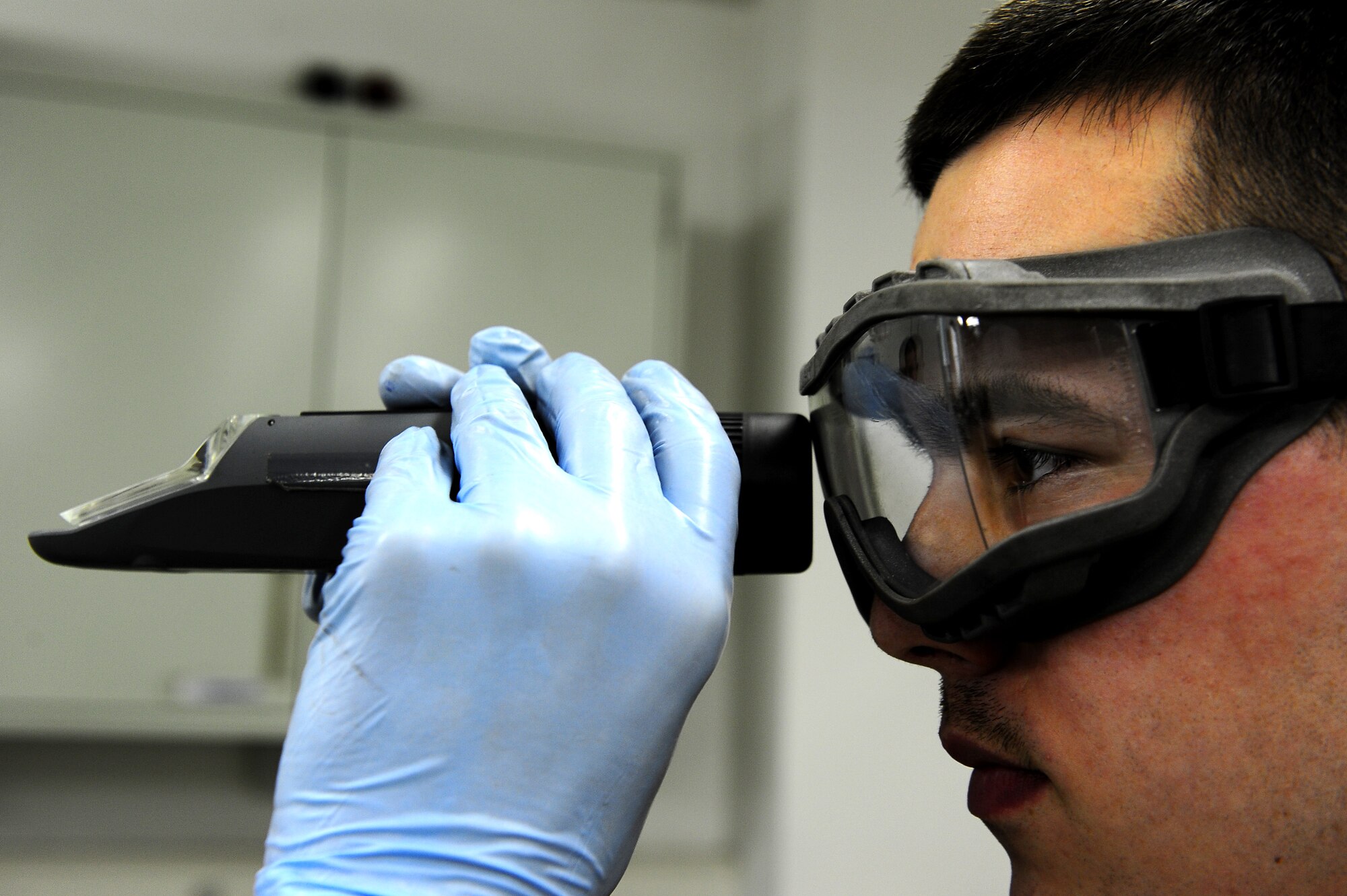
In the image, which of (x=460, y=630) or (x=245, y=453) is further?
(x=245, y=453)

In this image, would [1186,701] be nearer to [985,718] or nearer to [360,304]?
[985,718]

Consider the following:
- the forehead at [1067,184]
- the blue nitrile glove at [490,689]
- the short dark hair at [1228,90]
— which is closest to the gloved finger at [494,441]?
the blue nitrile glove at [490,689]

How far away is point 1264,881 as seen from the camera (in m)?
0.65

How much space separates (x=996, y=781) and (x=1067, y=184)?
47cm

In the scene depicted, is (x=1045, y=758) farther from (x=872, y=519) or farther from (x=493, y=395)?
(x=493, y=395)

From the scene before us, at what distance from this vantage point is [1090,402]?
2.17 ft

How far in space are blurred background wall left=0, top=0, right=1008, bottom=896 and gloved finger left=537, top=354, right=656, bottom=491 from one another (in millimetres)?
1374

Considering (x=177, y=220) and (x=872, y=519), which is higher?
(x=177, y=220)

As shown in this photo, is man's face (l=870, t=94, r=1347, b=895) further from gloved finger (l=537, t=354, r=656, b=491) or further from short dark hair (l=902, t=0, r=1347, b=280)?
gloved finger (l=537, t=354, r=656, b=491)

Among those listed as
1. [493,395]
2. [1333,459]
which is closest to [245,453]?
[493,395]

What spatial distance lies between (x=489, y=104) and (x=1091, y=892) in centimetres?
247

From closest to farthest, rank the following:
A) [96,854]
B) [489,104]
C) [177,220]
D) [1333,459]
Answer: [1333,459] → [177,220] → [96,854] → [489,104]

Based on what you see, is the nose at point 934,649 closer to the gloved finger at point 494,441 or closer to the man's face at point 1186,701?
the man's face at point 1186,701

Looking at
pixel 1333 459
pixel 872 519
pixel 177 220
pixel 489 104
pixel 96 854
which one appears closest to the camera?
pixel 1333 459
